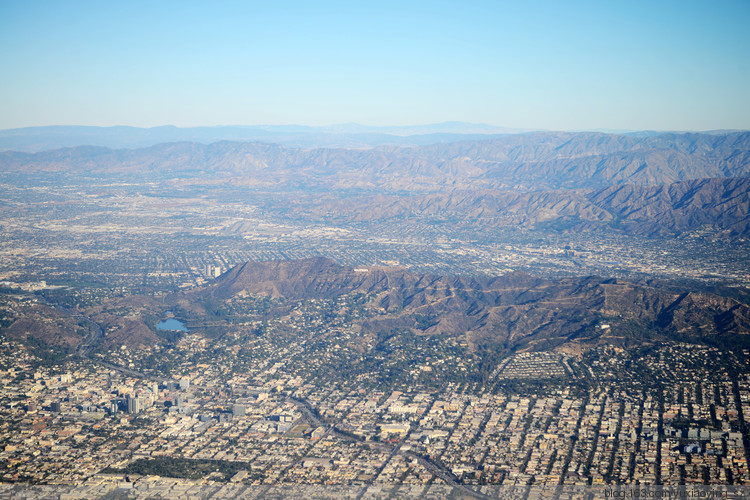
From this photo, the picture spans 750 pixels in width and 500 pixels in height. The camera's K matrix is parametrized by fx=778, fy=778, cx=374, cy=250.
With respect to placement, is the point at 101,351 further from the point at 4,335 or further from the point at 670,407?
the point at 670,407

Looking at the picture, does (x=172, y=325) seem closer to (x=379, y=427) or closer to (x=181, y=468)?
A: (x=379, y=427)

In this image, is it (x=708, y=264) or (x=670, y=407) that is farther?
(x=708, y=264)

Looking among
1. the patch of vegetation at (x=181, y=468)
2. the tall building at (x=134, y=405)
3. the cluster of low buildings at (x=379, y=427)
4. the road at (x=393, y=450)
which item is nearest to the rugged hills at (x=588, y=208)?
the cluster of low buildings at (x=379, y=427)

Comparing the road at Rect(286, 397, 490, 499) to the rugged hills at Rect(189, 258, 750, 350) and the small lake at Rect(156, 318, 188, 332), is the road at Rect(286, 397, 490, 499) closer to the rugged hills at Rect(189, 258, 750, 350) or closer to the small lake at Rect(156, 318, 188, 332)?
the rugged hills at Rect(189, 258, 750, 350)

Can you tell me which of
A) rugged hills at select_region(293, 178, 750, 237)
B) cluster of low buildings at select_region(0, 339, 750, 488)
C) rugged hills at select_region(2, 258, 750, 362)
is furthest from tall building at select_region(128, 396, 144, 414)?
rugged hills at select_region(293, 178, 750, 237)

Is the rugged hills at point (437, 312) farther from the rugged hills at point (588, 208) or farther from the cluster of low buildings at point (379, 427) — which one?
the rugged hills at point (588, 208)

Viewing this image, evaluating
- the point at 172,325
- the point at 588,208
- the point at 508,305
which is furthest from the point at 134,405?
the point at 588,208

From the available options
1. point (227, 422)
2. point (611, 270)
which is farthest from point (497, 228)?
point (227, 422)

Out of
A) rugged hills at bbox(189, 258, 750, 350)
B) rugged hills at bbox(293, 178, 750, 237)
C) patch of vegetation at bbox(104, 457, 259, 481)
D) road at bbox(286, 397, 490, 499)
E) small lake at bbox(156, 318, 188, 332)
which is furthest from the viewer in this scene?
rugged hills at bbox(293, 178, 750, 237)
